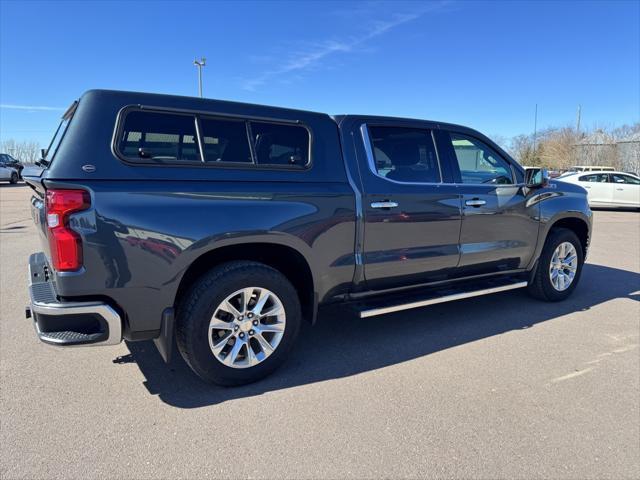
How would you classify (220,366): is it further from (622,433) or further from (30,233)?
(30,233)

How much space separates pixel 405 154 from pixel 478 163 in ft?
3.29

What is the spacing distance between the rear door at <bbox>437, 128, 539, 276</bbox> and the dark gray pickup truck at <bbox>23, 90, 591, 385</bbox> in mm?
23

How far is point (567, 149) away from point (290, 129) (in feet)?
159

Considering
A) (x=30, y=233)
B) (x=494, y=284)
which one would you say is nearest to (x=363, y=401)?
(x=494, y=284)

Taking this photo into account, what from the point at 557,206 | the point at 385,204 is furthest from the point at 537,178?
the point at 385,204

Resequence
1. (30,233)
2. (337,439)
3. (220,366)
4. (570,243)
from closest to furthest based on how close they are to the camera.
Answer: (337,439) < (220,366) < (570,243) < (30,233)

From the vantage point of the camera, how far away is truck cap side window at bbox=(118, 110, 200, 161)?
279 cm

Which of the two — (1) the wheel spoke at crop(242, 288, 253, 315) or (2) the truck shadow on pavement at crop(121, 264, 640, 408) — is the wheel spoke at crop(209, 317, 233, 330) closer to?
(1) the wheel spoke at crop(242, 288, 253, 315)

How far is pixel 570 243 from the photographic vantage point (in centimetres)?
527

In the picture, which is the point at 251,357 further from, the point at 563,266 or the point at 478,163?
the point at 563,266

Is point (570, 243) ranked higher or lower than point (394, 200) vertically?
lower

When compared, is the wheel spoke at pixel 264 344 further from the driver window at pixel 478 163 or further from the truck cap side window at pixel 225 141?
the driver window at pixel 478 163

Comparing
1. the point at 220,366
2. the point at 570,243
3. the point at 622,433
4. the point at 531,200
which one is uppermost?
the point at 531,200

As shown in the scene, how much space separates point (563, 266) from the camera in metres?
5.26
